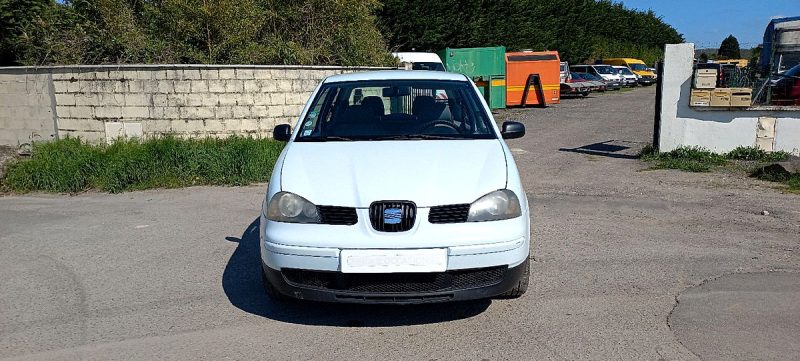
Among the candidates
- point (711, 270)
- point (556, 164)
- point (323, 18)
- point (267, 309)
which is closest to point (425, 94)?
point (267, 309)

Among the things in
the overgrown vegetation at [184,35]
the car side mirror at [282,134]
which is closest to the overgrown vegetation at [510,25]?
the overgrown vegetation at [184,35]

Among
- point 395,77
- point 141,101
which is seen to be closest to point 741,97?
point 395,77

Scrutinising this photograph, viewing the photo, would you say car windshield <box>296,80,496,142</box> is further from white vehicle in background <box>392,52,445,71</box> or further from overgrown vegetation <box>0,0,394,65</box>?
white vehicle in background <box>392,52,445,71</box>

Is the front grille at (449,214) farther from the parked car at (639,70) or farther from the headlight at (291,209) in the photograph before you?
the parked car at (639,70)

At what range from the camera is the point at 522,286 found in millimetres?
4203

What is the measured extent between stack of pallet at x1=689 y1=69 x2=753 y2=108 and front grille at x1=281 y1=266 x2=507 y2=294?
26.7 feet

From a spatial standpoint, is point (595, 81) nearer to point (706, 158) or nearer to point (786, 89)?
point (786, 89)

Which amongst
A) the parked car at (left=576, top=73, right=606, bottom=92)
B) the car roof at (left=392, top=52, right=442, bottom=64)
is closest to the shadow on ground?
the car roof at (left=392, top=52, right=442, bottom=64)

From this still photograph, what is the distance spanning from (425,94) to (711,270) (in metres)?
2.71

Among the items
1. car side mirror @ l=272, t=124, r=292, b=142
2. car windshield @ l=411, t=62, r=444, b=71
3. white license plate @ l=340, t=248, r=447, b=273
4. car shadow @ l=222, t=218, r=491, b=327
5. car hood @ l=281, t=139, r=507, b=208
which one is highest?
A: car windshield @ l=411, t=62, r=444, b=71

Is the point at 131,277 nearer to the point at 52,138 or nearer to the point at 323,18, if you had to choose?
the point at 52,138

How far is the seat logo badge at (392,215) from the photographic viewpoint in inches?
143

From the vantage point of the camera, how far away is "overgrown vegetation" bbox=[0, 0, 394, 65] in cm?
1152

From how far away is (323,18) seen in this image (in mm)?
13859
